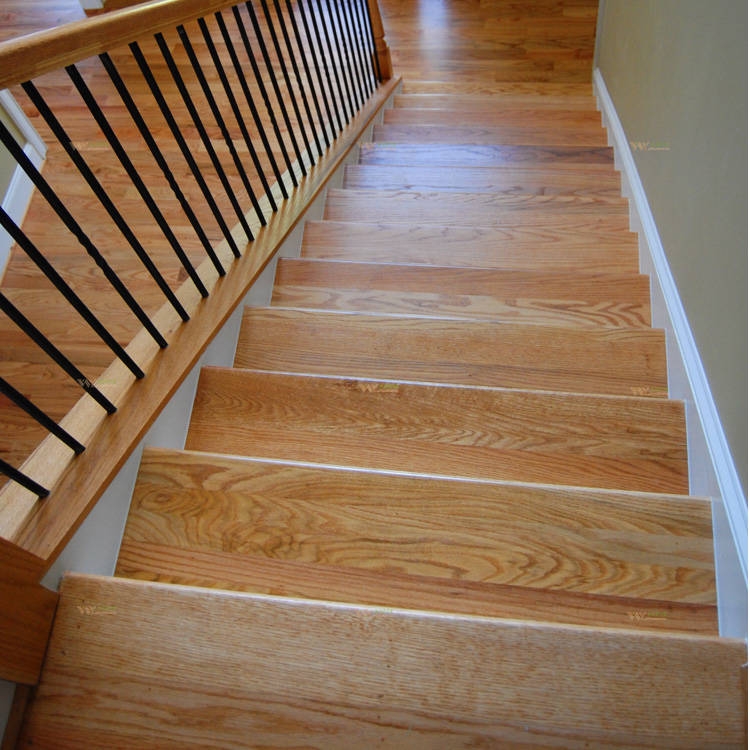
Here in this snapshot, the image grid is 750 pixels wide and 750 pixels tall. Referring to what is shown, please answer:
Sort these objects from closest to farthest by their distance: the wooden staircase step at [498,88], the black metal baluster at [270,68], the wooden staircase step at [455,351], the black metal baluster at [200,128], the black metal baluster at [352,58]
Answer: the black metal baluster at [200,128] → the wooden staircase step at [455,351] → the black metal baluster at [270,68] → the black metal baluster at [352,58] → the wooden staircase step at [498,88]

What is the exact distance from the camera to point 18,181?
289 cm

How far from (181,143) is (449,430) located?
922 mm

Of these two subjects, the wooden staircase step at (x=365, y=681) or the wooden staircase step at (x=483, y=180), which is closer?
the wooden staircase step at (x=365, y=681)

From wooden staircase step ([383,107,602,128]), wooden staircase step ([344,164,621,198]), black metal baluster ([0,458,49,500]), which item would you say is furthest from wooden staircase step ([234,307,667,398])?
wooden staircase step ([383,107,602,128])

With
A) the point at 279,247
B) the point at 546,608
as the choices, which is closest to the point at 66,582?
the point at 546,608

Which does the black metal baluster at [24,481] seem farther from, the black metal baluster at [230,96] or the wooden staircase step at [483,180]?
the wooden staircase step at [483,180]

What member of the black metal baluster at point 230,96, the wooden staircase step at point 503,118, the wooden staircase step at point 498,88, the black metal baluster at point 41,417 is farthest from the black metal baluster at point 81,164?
the wooden staircase step at point 498,88

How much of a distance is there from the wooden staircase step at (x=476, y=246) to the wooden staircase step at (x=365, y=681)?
137 centimetres

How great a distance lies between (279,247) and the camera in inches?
77.0

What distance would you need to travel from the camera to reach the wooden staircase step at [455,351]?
Answer: 157 cm

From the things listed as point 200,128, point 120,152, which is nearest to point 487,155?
point 200,128

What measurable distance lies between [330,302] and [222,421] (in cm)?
58

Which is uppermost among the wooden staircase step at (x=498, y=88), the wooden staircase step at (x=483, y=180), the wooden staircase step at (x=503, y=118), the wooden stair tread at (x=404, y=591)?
the wooden stair tread at (x=404, y=591)

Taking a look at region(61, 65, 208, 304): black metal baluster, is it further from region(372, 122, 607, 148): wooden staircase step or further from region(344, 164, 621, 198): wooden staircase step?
region(372, 122, 607, 148): wooden staircase step
